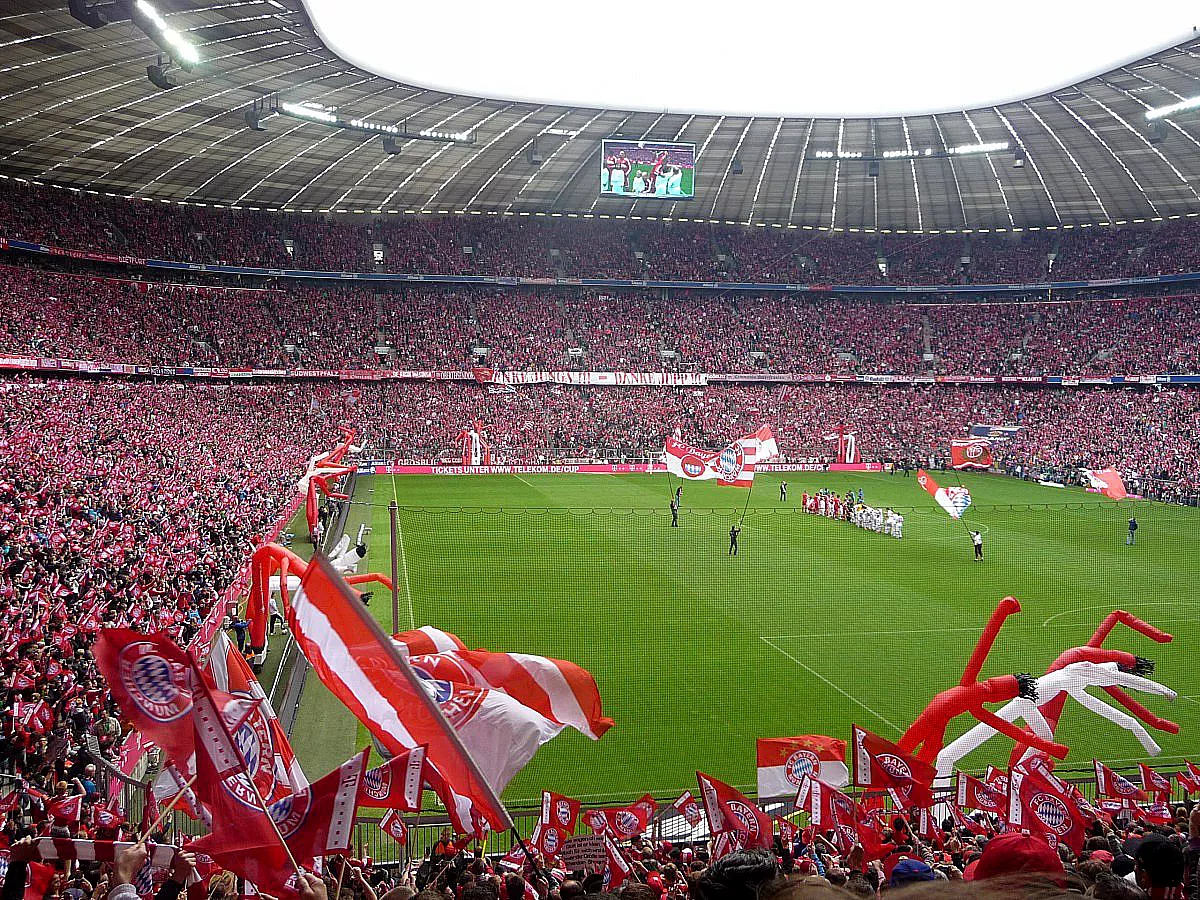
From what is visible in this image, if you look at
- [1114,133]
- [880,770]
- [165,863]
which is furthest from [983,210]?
[165,863]

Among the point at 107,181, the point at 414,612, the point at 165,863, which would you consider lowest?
the point at 414,612

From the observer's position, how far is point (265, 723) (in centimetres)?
665

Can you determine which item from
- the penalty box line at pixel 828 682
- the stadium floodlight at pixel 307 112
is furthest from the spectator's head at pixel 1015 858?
the stadium floodlight at pixel 307 112

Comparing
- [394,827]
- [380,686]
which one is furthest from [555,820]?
[380,686]

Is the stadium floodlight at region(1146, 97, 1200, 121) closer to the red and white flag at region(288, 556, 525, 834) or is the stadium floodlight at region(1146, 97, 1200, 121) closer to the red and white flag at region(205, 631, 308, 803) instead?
the red and white flag at region(288, 556, 525, 834)

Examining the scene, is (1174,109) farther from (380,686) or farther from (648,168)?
(380,686)

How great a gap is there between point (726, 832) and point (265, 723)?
3469 millimetres

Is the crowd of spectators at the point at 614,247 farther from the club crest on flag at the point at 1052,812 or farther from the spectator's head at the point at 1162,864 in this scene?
the spectator's head at the point at 1162,864

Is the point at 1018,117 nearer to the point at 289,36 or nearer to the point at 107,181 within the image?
the point at 289,36

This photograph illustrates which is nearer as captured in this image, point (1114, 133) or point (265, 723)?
point (265, 723)

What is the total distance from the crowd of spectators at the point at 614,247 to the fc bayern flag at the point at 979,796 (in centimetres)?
5151

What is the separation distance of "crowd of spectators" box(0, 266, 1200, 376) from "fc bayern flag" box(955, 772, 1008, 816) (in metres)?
46.6

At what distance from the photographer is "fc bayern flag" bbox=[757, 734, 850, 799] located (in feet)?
30.9

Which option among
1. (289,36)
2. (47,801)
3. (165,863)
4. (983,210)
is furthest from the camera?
(983,210)
